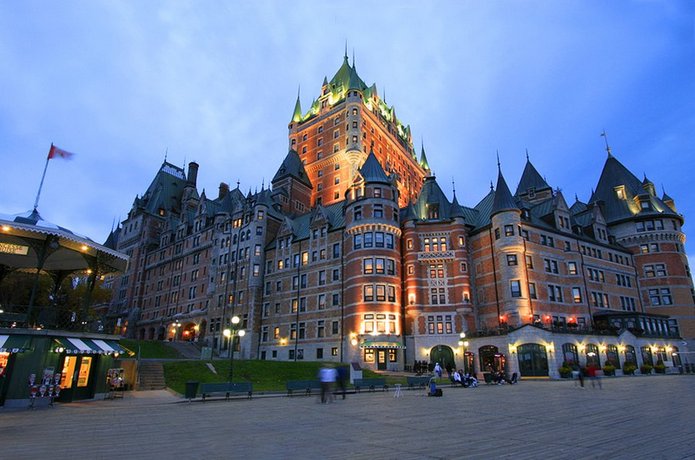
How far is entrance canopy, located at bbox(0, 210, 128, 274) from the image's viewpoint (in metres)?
22.3

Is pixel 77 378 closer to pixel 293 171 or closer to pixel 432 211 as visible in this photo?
pixel 432 211

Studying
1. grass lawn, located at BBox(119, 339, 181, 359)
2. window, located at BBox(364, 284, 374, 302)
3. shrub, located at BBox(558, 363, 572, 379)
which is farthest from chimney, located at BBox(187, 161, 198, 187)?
shrub, located at BBox(558, 363, 572, 379)

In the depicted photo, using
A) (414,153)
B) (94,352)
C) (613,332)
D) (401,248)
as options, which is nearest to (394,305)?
(401,248)

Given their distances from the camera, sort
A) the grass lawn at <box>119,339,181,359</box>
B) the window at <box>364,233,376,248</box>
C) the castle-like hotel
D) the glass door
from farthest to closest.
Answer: the window at <box>364,233,376,248</box>, the castle-like hotel, the grass lawn at <box>119,339,181,359</box>, the glass door

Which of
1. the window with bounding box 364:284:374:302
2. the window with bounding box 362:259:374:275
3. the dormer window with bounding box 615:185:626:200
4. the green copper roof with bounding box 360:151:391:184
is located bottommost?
the window with bounding box 364:284:374:302

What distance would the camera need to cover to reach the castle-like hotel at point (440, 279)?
161 feet

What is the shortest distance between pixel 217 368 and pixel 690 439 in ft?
105

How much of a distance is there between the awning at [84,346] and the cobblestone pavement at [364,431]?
3451 millimetres

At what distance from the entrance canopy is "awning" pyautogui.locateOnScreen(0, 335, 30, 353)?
370 centimetres

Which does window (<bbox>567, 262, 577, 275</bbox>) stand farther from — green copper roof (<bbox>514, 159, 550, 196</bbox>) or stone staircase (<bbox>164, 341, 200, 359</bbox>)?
stone staircase (<bbox>164, 341, 200, 359</bbox>)

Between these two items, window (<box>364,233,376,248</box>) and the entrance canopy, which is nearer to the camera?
the entrance canopy

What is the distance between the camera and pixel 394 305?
165 feet

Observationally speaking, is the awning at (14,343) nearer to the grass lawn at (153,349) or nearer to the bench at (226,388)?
the bench at (226,388)

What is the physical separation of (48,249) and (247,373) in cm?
1841
